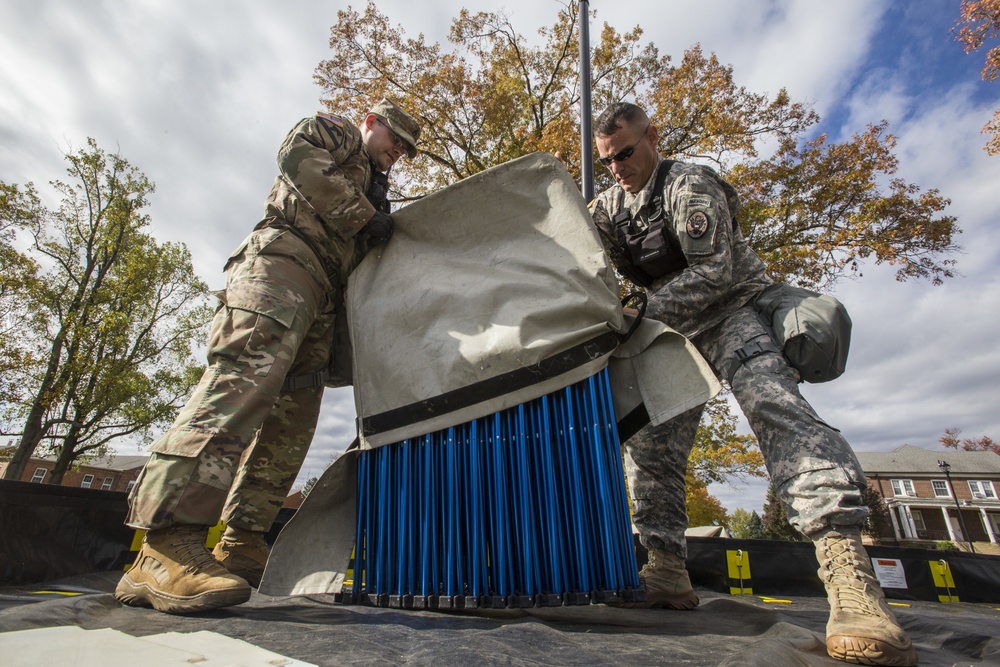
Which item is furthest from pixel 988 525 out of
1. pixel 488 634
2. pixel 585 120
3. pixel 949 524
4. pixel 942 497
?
pixel 488 634

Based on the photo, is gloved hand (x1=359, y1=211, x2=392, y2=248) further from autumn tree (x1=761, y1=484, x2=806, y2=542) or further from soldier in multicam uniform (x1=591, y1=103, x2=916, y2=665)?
autumn tree (x1=761, y1=484, x2=806, y2=542)

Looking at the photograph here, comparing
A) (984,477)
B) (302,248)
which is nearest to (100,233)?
(302,248)

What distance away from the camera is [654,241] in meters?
2.32

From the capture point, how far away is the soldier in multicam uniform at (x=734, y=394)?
1473 millimetres

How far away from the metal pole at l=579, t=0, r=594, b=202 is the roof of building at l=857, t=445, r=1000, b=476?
1953 inches

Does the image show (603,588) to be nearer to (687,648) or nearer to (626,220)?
(687,648)

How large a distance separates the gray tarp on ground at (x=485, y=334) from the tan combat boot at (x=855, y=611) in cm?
59

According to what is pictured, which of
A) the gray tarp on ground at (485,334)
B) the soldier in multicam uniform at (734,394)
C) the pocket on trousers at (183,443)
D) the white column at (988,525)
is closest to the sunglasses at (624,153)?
the soldier in multicam uniform at (734,394)

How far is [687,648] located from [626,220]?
5.93 ft

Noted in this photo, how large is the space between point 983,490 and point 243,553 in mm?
57964

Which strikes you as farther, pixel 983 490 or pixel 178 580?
pixel 983 490

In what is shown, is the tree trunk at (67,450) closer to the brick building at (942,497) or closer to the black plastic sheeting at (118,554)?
the black plastic sheeting at (118,554)

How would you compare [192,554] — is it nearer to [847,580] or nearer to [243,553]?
[243,553]

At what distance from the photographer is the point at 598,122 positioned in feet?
8.10
